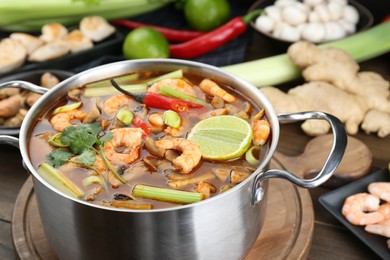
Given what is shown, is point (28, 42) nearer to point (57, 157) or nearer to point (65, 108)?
point (65, 108)

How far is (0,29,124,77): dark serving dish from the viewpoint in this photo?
118 inches

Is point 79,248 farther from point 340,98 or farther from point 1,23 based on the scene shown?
point 1,23

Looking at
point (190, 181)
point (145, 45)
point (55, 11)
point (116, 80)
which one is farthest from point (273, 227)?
point (55, 11)

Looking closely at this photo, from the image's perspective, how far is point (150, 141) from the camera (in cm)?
183

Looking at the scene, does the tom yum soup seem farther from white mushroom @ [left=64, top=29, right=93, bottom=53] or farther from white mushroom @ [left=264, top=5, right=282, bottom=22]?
white mushroom @ [left=264, top=5, right=282, bottom=22]

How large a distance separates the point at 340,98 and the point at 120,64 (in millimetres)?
1103

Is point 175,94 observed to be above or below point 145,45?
above

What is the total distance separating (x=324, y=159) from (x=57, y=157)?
3.68 ft

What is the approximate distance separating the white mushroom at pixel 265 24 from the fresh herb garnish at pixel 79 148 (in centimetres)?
166

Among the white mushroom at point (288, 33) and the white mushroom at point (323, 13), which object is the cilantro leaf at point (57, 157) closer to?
the white mushroom at point (288, 33)

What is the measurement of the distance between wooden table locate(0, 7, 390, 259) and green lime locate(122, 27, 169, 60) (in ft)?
2.31

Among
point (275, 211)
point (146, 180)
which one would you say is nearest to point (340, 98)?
point (275, 211)

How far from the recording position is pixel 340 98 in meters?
2.71

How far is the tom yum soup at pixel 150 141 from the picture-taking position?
1694 mm
